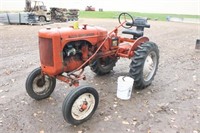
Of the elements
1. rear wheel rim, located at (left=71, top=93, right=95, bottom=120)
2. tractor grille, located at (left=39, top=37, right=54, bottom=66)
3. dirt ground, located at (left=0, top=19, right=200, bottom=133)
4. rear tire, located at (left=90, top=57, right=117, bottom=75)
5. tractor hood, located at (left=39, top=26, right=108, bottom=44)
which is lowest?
dirt ground, located at (left=0, top=19, right=200, bottom=133)

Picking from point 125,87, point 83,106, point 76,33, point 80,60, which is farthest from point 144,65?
point 83,106

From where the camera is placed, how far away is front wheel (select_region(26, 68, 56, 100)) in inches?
147

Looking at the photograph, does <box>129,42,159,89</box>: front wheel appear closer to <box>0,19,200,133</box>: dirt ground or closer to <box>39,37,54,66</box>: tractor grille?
<box>0,19,200,133</box>: dirt ground

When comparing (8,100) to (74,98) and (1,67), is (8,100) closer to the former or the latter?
(74,98)

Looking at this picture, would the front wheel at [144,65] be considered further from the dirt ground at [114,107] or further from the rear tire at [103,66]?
the rear tire at [103,66]

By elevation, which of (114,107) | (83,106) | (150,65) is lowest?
(114,107)

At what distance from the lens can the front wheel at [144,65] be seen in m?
4.08

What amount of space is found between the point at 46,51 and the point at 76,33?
20.7 inches

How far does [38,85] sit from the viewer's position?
3871 mm

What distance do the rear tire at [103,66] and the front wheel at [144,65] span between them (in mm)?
864

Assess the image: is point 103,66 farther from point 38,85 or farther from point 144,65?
point 38,85

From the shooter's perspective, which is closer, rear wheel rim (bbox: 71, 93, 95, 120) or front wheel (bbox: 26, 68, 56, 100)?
rear wheel rim (bbox: 71, 93, 95, 120)

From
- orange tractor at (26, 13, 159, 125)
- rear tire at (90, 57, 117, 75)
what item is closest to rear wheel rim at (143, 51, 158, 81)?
orange tractor at (26, 13, 159, 125)

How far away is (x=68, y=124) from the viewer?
3291mm
